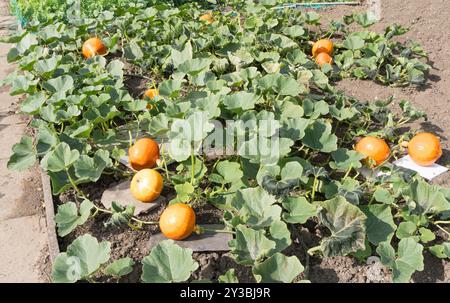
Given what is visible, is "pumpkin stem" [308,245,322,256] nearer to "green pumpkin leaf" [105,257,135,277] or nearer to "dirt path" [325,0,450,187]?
"green pumpkin leaf" [105,257,135,277]

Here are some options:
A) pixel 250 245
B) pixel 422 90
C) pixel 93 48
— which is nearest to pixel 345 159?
pixel 250 245

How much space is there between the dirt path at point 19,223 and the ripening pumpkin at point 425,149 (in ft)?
9.05

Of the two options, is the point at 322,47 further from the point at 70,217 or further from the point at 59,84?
the point at 70,217

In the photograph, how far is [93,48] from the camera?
189 inches

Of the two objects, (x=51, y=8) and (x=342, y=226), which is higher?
(x=51, y=8)

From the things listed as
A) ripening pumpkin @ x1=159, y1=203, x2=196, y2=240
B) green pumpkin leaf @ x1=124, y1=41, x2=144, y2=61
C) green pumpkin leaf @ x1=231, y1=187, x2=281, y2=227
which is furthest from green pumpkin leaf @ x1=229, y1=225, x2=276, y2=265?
green pumpkin leaf @ x1=124, y1=41, x2=144, y2=61

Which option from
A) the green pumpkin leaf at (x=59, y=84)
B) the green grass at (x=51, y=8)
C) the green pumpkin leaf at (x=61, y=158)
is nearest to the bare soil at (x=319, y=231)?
the green pumpkin leaf at (x=61, y=158)

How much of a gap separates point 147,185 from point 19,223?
1.02m

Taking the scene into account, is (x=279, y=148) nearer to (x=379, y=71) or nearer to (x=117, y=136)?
(x=117, y=136)

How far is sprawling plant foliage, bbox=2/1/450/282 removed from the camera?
2.52 metres

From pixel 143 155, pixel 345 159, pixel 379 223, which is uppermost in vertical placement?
pixel 143 155

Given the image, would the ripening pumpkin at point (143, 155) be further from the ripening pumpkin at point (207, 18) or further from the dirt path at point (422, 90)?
the ripening pumpkin at point (207, 18)

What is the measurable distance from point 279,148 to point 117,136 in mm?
1432

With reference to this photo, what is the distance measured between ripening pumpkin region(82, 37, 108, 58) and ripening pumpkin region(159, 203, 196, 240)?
106 inches
